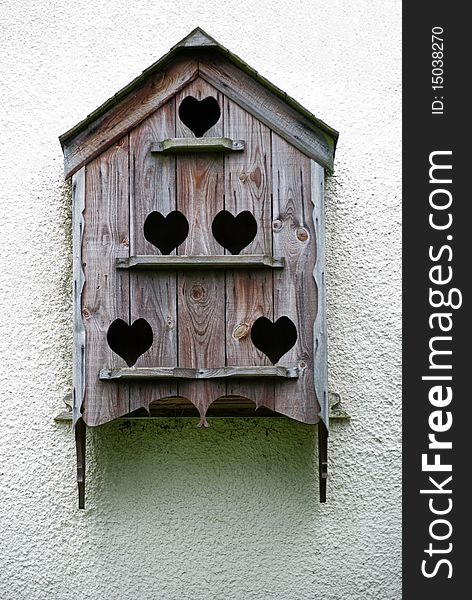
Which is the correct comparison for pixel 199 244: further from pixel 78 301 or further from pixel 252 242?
pixel 78 301

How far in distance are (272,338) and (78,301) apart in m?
0.66

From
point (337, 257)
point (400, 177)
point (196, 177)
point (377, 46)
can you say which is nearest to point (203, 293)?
point (196, 177)

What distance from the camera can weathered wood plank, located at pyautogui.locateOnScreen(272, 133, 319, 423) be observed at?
292 centimetres

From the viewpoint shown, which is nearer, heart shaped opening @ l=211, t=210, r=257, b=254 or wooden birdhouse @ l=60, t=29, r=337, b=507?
wooden birdhouse @ l=60, t=29, r=337, b=507

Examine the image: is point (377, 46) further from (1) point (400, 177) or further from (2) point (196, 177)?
(2) point (196, 177)

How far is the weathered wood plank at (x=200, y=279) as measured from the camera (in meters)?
2.93

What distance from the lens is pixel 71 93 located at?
352cm

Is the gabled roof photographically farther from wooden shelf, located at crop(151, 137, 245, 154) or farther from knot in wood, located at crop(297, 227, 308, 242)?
knot in wood, located at crop(297, 227, 308, 242)

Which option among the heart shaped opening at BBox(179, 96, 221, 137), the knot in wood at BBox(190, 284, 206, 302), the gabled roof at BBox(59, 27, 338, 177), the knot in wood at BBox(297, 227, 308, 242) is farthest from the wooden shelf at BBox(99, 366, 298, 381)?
the heart shaped opening at BBox(179, 96, 221, 137)

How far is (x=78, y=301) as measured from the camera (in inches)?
117

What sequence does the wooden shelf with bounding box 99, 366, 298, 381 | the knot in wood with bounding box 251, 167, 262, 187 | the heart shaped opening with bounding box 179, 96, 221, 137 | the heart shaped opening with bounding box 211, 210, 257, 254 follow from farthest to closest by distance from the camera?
1. the heart shaped opening with bounding box 211, 210, 257, 254
2. the heart shaped opening with bounding box 179, 96, 221, 137
3. the knot in wood with bounding box 251, 167, 262, 187
4. the wooden shelf with bounding box 99, 366, 298, 381

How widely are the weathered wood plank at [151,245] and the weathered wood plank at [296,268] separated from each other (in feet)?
1.04

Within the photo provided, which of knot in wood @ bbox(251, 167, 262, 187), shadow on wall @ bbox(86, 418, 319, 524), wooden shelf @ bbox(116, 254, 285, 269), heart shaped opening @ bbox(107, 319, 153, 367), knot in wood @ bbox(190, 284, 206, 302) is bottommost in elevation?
shadow on wall @ bbox(86, 418, 319, 524)

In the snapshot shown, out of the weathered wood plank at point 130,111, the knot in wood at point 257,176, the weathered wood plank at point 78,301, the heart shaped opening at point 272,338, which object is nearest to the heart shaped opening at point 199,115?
the weathered wood plank at point 130,111
